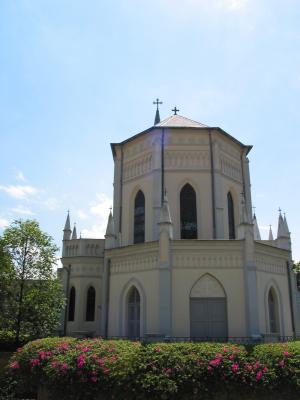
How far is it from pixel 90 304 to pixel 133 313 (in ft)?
21.1

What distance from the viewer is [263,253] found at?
20594 millimetres

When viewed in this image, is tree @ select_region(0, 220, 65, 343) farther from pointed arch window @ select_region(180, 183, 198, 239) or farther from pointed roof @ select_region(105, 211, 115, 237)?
pointed arch window @ select_region(180, 183, 198, 239)

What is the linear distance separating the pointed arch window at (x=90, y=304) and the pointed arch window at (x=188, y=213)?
7.65 meters

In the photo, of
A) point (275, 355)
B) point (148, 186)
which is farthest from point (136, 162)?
point (275, 355)

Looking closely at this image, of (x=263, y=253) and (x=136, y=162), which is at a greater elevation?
(x=136, y=162)

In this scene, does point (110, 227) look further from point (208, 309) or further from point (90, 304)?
point (208, 309)

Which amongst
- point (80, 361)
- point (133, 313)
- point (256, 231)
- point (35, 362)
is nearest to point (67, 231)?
point (133, 313)

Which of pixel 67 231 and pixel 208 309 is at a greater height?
Answer: pixel 67 231

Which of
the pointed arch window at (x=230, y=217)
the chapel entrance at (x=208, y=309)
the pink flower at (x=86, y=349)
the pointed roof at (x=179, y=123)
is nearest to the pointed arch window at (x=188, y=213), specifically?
the pointed arch window at (x=230, y=217)

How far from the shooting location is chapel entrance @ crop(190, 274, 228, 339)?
1881 cm

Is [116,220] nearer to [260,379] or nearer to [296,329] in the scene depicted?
[296,329]

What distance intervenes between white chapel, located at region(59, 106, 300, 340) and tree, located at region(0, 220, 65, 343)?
2902 mm

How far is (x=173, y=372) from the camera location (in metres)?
12.2

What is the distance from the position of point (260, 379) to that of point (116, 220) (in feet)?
50.2
